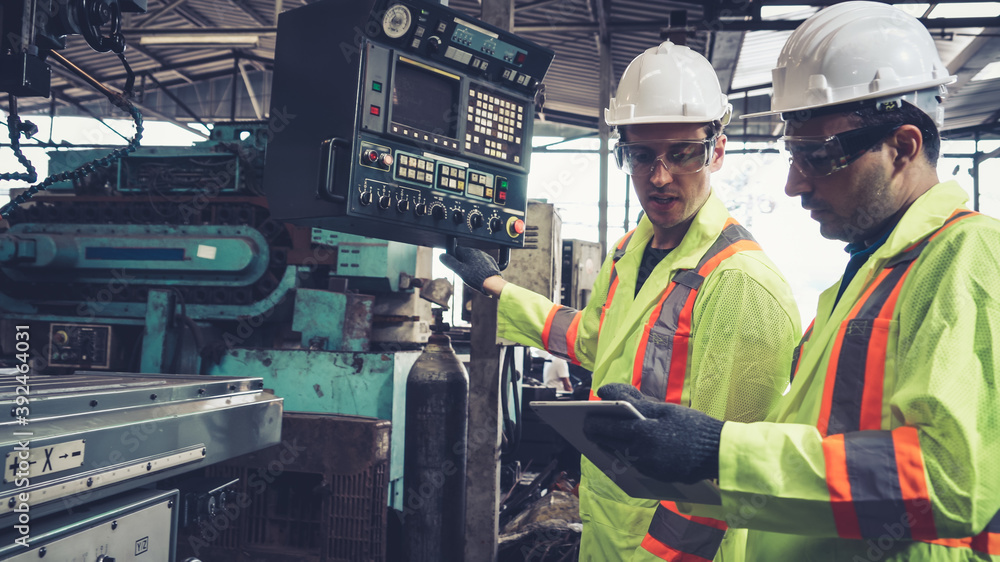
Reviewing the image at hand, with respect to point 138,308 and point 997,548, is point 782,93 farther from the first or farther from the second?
point 138,308

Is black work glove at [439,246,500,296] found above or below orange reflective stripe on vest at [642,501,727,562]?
above

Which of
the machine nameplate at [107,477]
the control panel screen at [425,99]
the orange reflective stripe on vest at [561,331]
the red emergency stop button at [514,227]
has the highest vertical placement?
the control panel screen at [425,99]

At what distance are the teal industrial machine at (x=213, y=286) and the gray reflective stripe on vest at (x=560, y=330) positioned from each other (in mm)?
906

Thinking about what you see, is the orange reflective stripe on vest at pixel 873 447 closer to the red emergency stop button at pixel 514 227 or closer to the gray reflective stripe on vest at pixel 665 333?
the gray reflective stripe on vest at pixel 665 333

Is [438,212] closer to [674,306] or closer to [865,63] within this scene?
[674,306]

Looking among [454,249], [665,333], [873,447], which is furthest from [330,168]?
[873,447]

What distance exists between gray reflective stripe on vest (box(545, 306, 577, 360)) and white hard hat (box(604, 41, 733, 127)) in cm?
52

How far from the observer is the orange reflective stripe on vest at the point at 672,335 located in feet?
4.15

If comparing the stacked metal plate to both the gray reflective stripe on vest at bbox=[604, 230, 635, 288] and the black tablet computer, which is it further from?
the gray reflective stripe on vest at bbox=[604, 230, 635, 288]

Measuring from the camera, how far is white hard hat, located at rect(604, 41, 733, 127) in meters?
1.45

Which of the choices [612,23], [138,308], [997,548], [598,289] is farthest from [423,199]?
[612,23]

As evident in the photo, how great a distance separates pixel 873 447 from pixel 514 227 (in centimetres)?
101

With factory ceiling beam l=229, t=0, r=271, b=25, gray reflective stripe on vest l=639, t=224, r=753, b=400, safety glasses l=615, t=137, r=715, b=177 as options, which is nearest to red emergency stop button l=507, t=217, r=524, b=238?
safety glasses l=615, t=137, r=715, b=177

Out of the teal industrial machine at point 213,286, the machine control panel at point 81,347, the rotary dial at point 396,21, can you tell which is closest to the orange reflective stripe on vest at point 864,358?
the rotary dial at point 396,21
